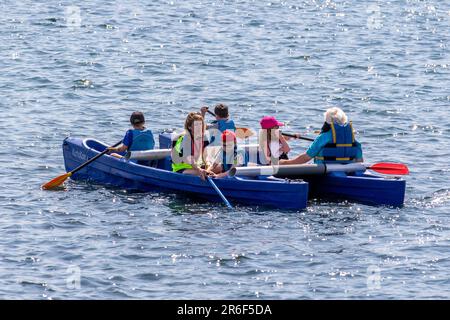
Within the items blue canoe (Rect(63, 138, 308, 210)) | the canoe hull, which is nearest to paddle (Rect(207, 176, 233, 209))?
blue canoe (Rect(63, 138, 308, 210))

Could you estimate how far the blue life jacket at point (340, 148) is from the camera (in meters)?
17.5

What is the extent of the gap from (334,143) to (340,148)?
0.44ft

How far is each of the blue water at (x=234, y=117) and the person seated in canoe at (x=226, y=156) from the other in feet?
2.00

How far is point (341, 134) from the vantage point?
1747 cm

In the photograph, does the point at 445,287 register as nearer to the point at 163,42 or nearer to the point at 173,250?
the point at 173,250

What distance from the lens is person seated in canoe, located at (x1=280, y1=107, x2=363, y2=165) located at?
57.3 feet

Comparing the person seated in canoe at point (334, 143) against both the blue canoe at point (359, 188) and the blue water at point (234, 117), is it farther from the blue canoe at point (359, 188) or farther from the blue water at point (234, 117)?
the blue water at point (234, 117)

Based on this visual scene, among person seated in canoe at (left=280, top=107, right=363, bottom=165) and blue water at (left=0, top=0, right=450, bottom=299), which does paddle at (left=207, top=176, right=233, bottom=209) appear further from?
person seated in canoe at (left=280, top=107, right=363, bottom=165)

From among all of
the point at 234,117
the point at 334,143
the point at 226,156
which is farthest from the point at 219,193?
the point at 234,117

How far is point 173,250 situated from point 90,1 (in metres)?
25.2

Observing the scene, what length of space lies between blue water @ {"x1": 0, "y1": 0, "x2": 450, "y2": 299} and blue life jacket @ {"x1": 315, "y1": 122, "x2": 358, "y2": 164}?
0.78 m

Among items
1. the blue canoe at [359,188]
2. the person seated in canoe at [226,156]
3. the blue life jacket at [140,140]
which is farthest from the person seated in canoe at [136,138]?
the blue canoe at [359,188]
